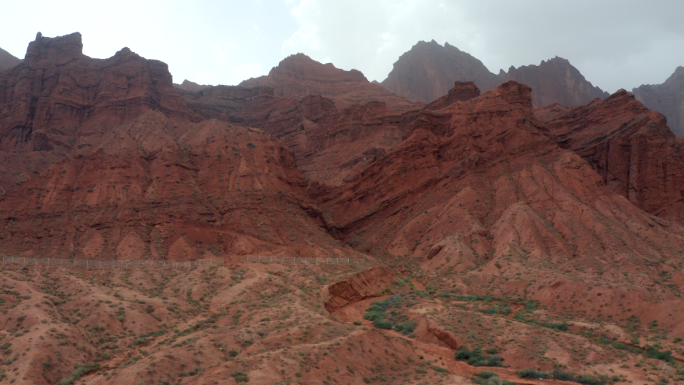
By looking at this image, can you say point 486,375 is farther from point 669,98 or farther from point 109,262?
point 669,98

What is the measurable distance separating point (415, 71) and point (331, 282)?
14108 centimetres

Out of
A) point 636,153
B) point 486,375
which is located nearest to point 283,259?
point 486,375

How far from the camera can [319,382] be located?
920 inches

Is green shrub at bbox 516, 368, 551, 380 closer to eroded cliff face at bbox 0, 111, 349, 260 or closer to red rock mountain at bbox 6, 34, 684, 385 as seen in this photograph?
red rock mountain at bbox 6, 34, 684, 385

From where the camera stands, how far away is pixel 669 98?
15450 cm

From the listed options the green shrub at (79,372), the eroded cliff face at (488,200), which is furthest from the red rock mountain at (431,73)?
the green shrub at (79,372)

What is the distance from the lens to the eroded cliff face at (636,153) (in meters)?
77.6

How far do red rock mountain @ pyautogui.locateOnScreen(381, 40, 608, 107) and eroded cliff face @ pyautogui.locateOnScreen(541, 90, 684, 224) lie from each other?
65.7 m

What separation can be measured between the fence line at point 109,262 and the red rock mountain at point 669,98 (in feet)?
463

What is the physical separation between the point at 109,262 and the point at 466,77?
5841 inches

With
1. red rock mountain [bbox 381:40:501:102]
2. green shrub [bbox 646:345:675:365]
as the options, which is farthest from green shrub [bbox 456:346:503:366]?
red rock mountain [bbox 381:40:501:102]

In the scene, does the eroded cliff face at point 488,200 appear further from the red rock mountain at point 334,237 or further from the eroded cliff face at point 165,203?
the eroded cliff face at point 165,203

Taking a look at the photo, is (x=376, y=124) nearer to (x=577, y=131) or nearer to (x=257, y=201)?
(x=577, y=131)

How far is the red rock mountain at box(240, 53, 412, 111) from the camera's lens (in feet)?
486
